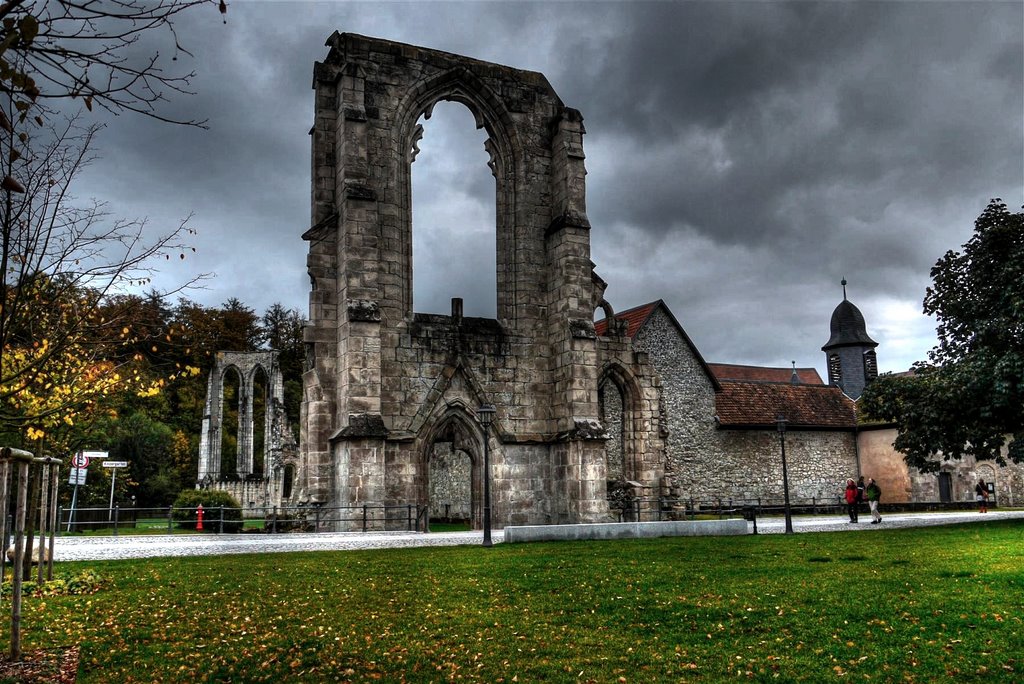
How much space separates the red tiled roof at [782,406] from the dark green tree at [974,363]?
11660 mm

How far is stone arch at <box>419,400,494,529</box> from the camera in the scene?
2108 centimetres

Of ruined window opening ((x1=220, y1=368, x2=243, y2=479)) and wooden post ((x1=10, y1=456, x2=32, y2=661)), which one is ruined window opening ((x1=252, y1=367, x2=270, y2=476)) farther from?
wooden post ((x1=10, y1=456, x2=32, y2=661))

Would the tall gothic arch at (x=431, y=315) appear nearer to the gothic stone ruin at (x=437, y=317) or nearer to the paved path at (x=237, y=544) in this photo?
the gothic stone ruin at (x=437, y=317)

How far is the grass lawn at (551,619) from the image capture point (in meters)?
6.29

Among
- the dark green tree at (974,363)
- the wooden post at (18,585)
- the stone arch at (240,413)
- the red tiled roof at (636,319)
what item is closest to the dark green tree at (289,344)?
the stone arch at (240,413)

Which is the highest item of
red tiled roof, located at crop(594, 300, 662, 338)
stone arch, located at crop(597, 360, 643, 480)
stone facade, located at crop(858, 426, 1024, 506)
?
red tiled roof, located at crop(594, 300, 662, 338)

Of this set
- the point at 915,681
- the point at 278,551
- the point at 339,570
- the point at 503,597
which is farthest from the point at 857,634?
the point at 278,551

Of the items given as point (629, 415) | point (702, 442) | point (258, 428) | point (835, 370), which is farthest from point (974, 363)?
point (258, 428)

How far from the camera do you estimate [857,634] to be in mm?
7176

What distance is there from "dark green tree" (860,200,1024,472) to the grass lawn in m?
8.83

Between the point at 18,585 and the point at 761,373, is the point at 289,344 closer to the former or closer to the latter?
the point at 761,373

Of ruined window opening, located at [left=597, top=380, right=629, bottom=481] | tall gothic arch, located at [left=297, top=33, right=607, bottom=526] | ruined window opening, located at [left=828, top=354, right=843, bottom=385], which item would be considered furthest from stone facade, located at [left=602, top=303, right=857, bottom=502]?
ruined window opening, located at [left=828, top=354, right=843, bottom=385]

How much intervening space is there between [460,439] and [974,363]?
43.4ft

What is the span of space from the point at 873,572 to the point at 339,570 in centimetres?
733
